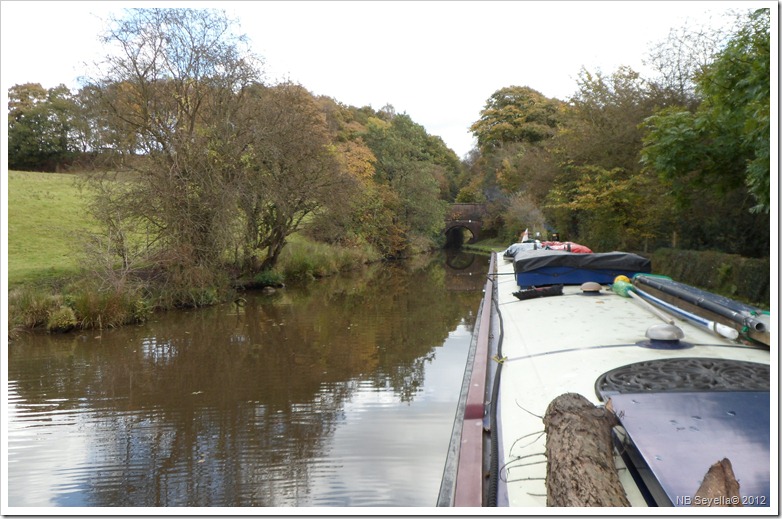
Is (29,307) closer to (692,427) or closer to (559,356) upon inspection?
(559,356)

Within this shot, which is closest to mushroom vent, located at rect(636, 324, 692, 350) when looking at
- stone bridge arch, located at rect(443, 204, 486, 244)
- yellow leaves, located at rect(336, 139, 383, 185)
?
yellow leaves, located at rect(336, 139, 383, 185)

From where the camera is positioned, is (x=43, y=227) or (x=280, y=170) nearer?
(x=280, y=170)

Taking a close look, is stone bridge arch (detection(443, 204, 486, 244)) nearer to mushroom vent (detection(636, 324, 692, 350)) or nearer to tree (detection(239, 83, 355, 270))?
tree (detection(239, 83, 355, 270))

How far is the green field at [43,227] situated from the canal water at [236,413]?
3550 millimetres

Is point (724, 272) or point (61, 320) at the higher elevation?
point (724, 272)

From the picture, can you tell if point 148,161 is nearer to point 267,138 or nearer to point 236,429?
point 267,138

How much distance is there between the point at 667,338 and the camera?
3.69 m

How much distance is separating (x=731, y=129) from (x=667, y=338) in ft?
16.2

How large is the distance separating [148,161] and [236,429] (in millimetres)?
10411

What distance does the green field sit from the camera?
1309 centimetres

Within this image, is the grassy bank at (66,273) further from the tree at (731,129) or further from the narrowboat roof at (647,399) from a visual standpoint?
the tree at (731,129)

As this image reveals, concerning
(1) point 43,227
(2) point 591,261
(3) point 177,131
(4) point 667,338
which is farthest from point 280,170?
(4) point 667,338

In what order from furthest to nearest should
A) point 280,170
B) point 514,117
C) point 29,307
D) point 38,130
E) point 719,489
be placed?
point 514,117, point 38,130, point 280,170, point 29,307, point 719,489

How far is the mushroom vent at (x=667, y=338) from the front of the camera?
3664 mm
